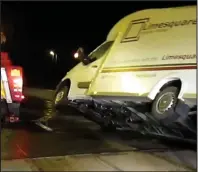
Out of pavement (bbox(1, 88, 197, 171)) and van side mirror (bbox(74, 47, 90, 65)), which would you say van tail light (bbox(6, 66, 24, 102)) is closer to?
pavement (bbox(1, 88, 197, 171))

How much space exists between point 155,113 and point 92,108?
2.58 meters

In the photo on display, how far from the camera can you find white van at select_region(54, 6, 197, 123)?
278 inches

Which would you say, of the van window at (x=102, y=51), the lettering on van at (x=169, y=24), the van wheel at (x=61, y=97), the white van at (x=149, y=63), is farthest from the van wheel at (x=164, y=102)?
the van wheel at (x=61, y=97)

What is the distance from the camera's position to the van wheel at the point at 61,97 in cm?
996

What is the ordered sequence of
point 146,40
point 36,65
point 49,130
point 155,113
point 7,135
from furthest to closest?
point 36,65 → point 49,130 → point 7,135 → point 146,40 → point 155,113

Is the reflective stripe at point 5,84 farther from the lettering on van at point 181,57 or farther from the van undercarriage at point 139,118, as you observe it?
the lettering on van at point 181,57

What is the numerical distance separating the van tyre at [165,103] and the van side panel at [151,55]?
0.16 metres

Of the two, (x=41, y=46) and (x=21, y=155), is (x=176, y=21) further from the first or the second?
(x=41, y=46)

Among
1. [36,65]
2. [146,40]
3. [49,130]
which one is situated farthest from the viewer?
[36,65]

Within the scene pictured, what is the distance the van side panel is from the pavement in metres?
1.01

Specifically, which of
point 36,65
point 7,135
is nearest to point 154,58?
point 7,135

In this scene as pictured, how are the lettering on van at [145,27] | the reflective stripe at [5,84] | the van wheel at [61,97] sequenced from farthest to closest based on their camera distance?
the van wheel at [61,97], the lettering on van at [145,27], the reflective stripe at [5,84]

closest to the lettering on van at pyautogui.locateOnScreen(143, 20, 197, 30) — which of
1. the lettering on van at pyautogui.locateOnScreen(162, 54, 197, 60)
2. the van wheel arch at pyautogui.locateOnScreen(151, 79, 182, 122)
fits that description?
the lettering on van at pyautogui.locateOnScreen(162, 54, 197, 60)

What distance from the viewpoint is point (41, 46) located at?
150ft
